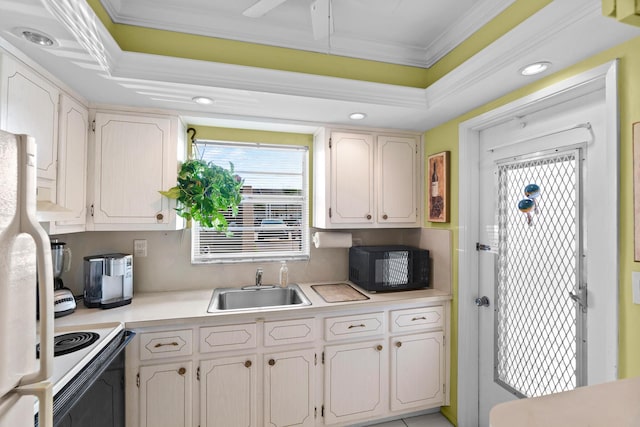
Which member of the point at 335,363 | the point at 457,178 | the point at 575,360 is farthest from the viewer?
the point at 457,178

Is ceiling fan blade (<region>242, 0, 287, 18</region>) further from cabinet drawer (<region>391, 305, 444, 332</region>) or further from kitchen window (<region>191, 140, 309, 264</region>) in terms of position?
cabinet drawer (<region>391, 305, 444, 332</region>)

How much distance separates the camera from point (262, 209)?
8.50 ft

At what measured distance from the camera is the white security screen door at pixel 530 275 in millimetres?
1539

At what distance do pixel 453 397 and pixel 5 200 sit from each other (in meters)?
2.67

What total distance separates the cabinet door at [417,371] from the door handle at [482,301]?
0.36 metres

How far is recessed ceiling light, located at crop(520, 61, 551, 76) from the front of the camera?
1456mm

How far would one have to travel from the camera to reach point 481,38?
5.60 ft

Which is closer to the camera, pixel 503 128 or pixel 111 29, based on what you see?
pixel 111 29

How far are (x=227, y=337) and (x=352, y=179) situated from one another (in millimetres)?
1443

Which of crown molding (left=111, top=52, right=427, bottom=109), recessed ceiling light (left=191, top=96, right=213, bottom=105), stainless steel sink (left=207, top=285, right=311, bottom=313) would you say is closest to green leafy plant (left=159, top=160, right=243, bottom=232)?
recessed ceiling light (left=191, top=96, right=213, bottom=105)

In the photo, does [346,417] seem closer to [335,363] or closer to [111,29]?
[335,363]

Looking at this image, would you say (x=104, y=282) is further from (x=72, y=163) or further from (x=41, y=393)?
(x=41, y=393)

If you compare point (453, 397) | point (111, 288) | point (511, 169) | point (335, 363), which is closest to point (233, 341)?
point (335, 363)

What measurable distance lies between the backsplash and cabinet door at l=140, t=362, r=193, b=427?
70cm
